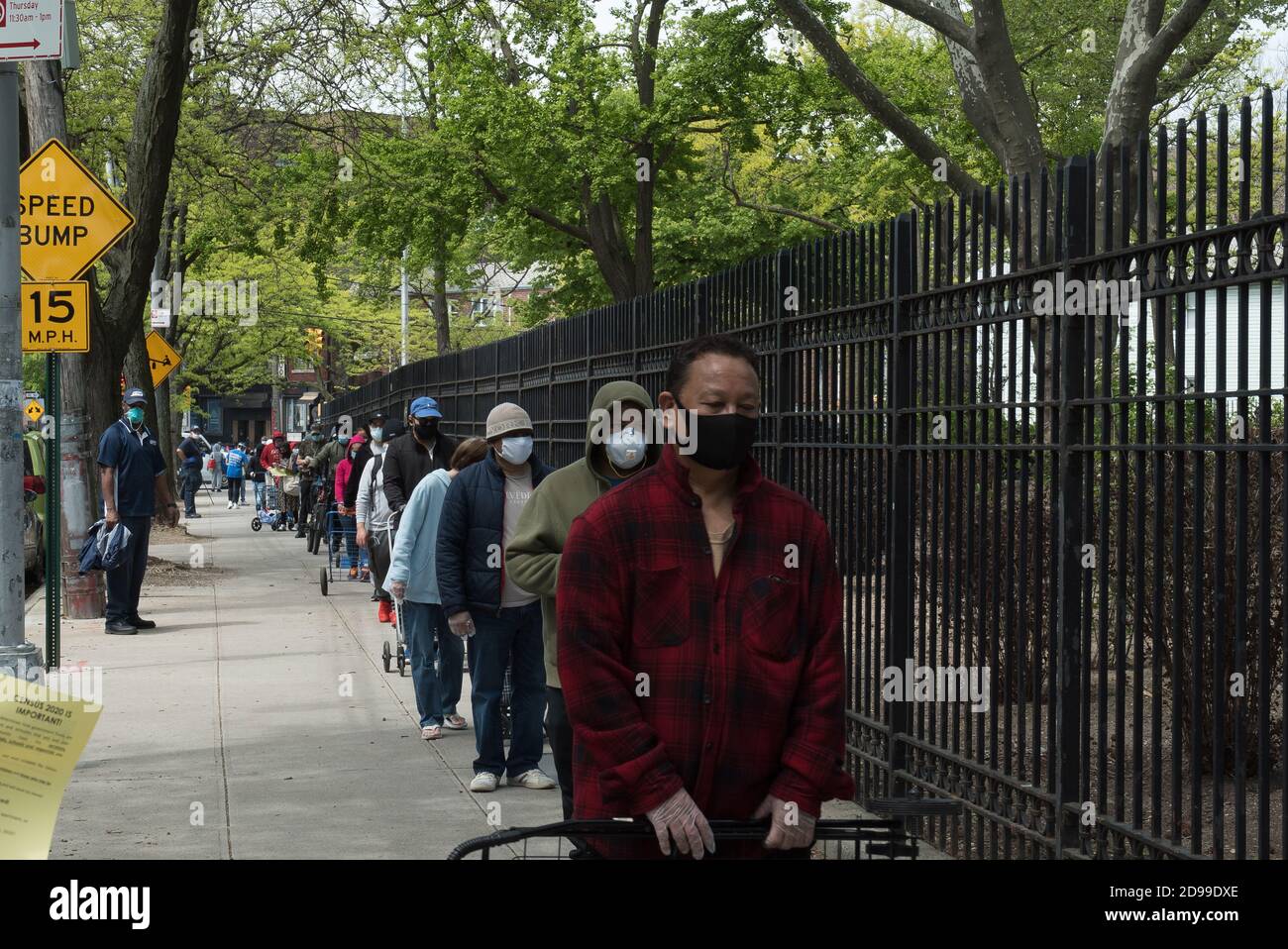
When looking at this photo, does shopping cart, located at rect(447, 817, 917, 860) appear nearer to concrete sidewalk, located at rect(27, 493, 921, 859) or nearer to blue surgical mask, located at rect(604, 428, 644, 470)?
blue surgical mask, located at rect(604, 428, 644, 470)

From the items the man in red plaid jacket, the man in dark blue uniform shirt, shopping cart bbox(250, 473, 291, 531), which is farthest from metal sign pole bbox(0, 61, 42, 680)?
shopping cart bbox(250, 473, 291, 531)

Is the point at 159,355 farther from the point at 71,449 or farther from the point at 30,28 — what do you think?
the point at 30,28

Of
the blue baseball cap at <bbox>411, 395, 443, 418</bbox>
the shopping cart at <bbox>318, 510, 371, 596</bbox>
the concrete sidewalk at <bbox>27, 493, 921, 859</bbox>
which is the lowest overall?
the concrete sidewalk at <bbox>27, 493, 921, 859</bbox>

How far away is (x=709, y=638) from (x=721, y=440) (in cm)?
42

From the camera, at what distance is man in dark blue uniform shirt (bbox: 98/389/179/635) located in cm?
1479

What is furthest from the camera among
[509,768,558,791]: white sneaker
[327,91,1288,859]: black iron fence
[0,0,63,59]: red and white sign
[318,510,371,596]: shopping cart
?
[318,510,371,596]: shopping cart

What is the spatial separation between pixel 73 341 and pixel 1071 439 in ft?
23.6

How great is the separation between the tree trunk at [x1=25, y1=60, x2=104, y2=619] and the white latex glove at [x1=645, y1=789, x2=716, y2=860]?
43.1 ft

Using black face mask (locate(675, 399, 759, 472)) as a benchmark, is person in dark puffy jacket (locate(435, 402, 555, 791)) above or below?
below

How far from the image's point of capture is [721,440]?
3.61 metres

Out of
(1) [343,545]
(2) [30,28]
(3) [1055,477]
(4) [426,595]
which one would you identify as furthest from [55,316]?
(1) [343,545]

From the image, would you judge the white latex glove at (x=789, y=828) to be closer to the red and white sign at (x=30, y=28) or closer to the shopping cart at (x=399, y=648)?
the red and white sign at (x=30, y=28)

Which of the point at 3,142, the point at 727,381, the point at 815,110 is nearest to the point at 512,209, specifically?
the point at 815,110
